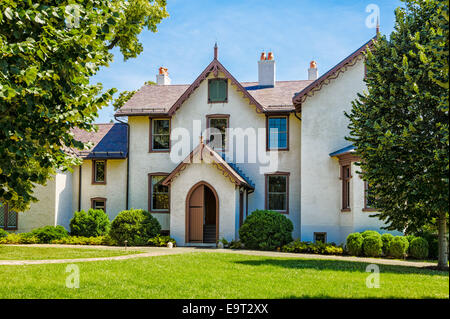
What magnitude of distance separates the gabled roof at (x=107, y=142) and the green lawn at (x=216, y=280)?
13.1 m

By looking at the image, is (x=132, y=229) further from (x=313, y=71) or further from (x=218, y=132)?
(x=313, y=71)

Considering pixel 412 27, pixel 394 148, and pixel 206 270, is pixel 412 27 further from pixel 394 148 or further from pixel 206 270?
pixel 206 270

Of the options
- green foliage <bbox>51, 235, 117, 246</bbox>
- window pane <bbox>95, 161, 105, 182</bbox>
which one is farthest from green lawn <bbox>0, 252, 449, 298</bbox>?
window pane <bbox>95, 161, 105, 182</bbox>

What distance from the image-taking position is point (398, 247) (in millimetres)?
18953

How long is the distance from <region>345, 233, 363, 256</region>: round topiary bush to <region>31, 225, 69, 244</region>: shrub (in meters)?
13.3

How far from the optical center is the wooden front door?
77.5 ft

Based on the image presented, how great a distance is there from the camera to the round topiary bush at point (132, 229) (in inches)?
883

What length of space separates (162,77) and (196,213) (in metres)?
10.5

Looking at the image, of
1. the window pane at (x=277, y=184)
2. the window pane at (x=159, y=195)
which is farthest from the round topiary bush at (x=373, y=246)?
the window pane at (x=159, y=195)

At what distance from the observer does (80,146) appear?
10195 mm

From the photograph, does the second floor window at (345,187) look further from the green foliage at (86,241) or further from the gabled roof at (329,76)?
the green foliage at (86,241)

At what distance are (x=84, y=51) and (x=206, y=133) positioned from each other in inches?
637

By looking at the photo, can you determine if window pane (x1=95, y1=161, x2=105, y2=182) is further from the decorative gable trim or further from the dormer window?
the dormer window
